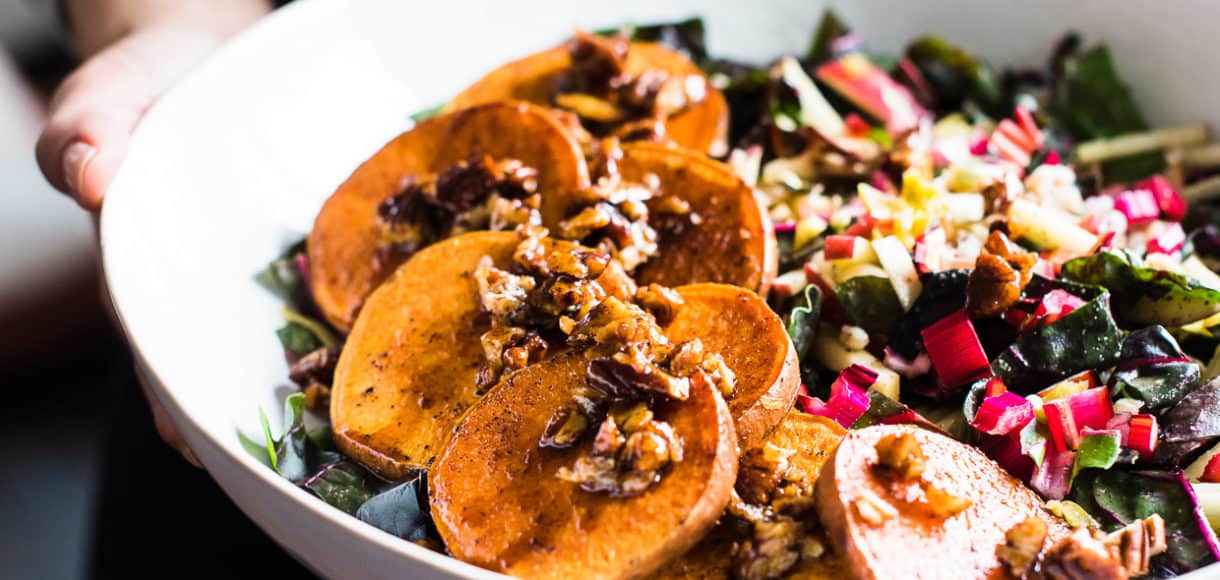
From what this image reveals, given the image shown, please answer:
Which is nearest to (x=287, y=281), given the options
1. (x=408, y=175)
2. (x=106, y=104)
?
(x=408, y=175)

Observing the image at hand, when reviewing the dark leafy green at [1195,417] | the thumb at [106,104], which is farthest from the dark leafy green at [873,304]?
the thumb at [106,104]

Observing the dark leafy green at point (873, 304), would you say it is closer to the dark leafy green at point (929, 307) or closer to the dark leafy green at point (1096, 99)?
the dark leafy green at point (929, 307)

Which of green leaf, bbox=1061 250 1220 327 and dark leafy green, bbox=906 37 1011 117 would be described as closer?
green leaf, bbox=1061 250 1220 327

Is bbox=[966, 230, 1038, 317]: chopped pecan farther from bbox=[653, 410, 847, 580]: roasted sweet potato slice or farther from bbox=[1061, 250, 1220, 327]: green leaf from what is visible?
bbox=[653, 410, 847, 580]: roasted sweet potato slice

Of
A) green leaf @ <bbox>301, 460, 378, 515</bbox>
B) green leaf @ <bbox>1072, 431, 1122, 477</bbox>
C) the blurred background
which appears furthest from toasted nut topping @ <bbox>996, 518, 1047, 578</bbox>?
the blurred background

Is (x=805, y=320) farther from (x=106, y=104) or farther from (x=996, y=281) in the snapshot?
(x=106, y=104)

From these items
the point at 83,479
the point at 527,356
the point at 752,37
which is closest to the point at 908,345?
the point at 527,356
